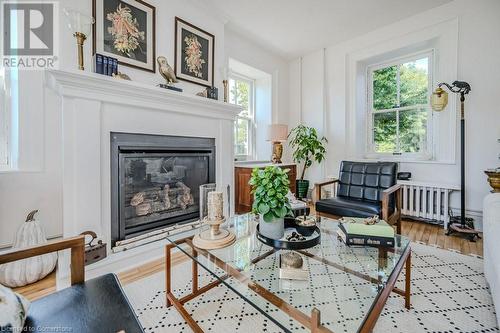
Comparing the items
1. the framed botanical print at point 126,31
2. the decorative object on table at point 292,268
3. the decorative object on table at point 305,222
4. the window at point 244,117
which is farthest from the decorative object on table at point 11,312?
the window at point 244,117

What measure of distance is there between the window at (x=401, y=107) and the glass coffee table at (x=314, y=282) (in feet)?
7.96

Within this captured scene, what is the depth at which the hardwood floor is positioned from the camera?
1.54 meters

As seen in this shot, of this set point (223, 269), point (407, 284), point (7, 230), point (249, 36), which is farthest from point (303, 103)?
point (7, 230)

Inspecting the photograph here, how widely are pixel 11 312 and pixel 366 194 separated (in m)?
2.66

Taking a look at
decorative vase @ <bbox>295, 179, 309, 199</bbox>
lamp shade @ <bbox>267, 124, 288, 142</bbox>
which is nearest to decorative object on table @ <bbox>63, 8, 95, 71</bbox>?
lamp shade @ <bbox>267, 124, 288, 142</bbox>

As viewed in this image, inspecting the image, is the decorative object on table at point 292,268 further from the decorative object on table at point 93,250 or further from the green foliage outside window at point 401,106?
the green foliage outside window at point 401,106

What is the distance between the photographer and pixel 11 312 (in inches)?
27.4

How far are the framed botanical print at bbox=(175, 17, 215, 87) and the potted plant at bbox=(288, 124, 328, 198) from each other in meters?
1.79

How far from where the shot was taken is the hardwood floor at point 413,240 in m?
1.54

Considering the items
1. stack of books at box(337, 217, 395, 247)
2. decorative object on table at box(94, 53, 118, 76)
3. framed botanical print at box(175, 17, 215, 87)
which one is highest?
framed botanical print at box(175, 17, 215, 87)

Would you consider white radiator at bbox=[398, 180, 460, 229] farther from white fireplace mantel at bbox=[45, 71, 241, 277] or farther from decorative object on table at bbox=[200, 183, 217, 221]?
white fireplace mantel at bbox=[45, 71, 241, 277]

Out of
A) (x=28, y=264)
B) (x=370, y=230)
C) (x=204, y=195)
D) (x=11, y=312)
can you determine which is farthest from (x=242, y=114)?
(x=11, y=312)

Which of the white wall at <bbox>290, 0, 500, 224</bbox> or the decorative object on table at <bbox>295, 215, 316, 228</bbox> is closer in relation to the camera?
the decorative object on table at <bbox>295, 215, 316, 228</bbox>

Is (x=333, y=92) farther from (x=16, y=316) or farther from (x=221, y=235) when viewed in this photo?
(x=16, y=316)
